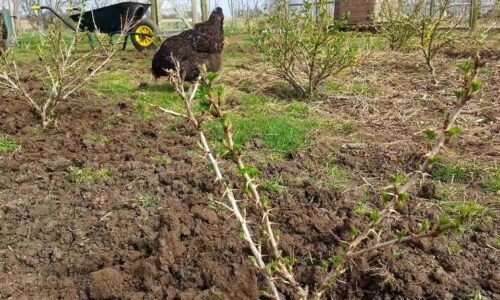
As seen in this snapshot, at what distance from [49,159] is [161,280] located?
1.80 m

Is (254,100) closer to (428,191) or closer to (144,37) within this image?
(428,191)

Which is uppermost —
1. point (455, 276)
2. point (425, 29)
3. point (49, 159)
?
point (425, 29)

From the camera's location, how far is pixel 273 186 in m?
2.95

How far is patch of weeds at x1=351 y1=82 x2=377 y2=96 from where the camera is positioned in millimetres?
5282

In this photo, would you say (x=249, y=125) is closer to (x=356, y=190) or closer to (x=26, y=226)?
(x=356, y=190)

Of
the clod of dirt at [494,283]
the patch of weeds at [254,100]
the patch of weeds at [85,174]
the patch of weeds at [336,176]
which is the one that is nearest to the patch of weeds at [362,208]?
the patch of weeds at [336,176]

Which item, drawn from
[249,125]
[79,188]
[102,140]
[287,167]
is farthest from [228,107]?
[79,188]

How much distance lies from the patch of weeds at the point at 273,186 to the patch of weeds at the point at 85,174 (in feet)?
3.50

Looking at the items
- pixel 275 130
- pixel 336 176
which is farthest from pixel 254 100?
pixel 336 176

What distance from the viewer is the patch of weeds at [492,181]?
2938 mm

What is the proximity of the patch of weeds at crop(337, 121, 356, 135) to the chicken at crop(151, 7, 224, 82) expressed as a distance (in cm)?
206

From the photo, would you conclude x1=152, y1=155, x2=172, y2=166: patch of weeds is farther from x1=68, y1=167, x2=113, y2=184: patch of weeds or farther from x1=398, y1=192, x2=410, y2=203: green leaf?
x1=398, y1=192, x2=410, y2=203: green leaf

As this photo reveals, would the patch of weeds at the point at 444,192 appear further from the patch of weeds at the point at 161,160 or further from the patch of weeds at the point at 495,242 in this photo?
the patch of weeds at the point at 161,160

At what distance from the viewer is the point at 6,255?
229 centimetres
